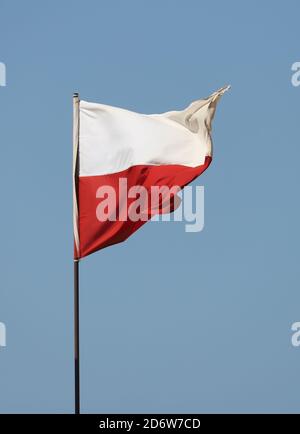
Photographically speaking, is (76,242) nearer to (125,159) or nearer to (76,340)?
(76,340)

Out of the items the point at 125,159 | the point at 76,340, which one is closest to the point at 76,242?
the point at 76,340

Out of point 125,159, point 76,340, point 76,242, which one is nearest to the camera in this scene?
Answer: point 76,340

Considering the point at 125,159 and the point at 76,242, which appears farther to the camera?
the point at 125,159

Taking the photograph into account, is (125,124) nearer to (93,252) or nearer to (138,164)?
(138,164)

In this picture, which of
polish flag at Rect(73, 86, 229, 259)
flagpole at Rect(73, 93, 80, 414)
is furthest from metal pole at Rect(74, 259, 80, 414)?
polish flag at Rect(73, 86, 229, 259)

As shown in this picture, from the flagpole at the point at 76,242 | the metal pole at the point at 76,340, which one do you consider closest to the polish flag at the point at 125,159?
the flagpole at the point at 76,242

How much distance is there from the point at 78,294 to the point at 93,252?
1645mm

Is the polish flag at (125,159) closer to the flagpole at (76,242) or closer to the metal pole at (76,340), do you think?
the flagpole at (76,242)

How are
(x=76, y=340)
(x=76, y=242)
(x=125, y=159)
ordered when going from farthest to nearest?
(x=125, y=159) → (x=76, y=242) → (x=76, y=340)

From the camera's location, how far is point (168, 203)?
118 feet

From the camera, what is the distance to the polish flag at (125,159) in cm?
3512

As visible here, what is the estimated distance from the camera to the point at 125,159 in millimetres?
36375

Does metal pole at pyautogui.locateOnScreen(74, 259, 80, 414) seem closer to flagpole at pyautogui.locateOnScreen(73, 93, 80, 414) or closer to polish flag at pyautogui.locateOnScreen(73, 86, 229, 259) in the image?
flagpole at pyautogui.locateOnScreen(73, 93, 80, 414)
